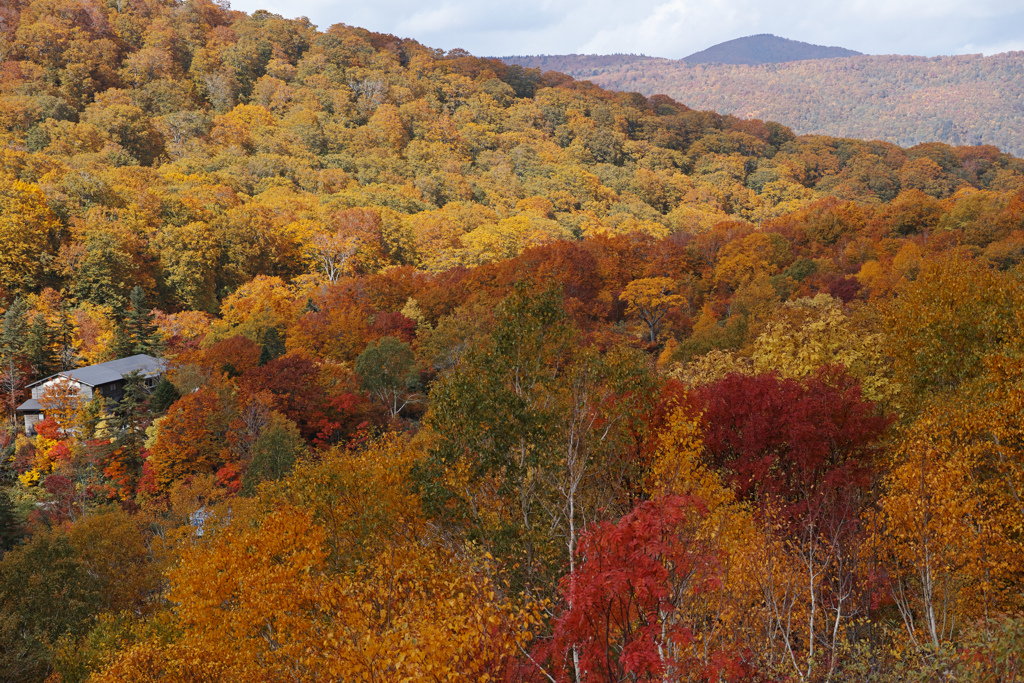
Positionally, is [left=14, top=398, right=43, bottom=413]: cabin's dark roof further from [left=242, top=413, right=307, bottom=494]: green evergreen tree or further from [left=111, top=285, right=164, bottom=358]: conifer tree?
[left=242, top=413, right=307, bottom=494]: green evergreen tree

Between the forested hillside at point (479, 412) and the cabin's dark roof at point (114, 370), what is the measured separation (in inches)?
→ 40.4

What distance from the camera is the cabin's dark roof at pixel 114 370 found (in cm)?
4141

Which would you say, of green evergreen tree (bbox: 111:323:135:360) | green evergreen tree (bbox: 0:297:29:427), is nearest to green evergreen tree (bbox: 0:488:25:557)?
green evergreen tree (bbox: 0:297:29:427)

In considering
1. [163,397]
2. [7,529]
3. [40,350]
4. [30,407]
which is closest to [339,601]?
[7,529]

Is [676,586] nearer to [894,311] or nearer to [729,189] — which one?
[894,311]

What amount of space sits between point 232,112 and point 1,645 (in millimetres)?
99491

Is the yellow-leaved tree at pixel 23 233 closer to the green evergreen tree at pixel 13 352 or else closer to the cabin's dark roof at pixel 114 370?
the green evergreen tree at pixel 13 352

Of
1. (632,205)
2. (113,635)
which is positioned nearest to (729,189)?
(632,205)

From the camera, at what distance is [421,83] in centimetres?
11669

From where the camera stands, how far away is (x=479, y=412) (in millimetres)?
13641

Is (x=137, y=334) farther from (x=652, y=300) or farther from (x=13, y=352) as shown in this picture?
(x=652, y=300)

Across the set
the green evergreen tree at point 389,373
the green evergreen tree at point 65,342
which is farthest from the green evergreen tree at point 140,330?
the green evergreen tree at point 389,373

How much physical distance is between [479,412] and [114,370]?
39.0 m

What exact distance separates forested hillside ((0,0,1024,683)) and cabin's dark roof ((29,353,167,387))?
1.03 metres
